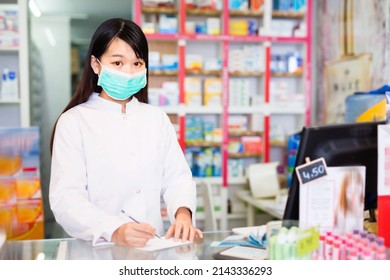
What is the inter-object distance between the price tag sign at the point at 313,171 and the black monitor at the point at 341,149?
0.18 feet

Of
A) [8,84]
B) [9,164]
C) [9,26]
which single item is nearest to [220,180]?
[9,164]

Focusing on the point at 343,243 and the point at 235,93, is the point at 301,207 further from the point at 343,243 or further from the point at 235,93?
the point at 235,93

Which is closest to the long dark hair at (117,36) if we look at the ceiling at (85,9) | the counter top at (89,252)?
the counter top at (89,252)

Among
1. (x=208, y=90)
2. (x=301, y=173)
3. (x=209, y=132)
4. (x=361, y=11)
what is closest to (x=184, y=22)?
(x=208, y=90)

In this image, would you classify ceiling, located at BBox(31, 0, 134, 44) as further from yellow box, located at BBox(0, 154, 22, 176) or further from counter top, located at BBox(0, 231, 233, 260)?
counter top, located at BBox(0, 231, 233, 260)

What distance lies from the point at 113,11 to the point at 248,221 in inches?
157

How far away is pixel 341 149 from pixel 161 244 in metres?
0.68

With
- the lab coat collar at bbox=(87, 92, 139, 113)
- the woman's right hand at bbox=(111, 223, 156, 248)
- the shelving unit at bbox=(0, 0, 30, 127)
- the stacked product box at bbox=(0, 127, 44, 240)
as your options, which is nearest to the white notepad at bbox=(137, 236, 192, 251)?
the woman's right hand at bbox=(111, 223, 156, 248)

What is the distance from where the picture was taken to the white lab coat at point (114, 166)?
1.58 metres

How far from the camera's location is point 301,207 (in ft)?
4.63

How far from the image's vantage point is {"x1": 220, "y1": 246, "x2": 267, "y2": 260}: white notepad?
1.30 m

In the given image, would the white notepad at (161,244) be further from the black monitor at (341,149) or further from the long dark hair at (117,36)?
the long dark hair at (117,36)

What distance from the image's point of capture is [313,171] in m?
1.42

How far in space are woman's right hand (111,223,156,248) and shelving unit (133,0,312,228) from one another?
3.10 m
